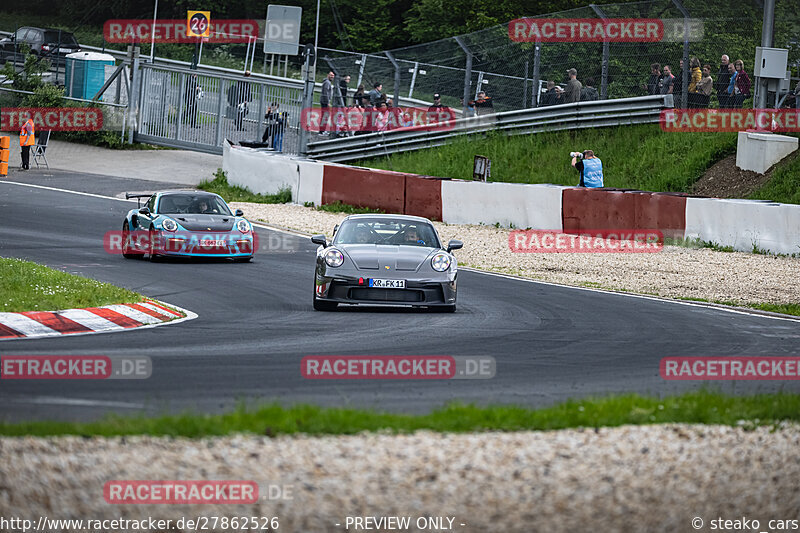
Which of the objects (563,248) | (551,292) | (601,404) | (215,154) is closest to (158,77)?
(215,154)

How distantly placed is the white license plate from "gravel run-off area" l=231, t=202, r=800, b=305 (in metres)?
4.58

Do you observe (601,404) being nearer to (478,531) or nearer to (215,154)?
(478,531)

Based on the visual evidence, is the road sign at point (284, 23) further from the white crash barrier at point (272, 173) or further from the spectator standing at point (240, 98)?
the white crash barrier at point (272, 173)

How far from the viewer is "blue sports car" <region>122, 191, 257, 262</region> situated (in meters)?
17.6

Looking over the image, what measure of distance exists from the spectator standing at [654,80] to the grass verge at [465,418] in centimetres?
1788

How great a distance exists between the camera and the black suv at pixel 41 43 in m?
49.3

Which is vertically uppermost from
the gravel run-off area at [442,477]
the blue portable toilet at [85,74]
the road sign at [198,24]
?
the road sign at [198,24]

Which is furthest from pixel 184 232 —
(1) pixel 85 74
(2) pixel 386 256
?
(1) pixel 85 74

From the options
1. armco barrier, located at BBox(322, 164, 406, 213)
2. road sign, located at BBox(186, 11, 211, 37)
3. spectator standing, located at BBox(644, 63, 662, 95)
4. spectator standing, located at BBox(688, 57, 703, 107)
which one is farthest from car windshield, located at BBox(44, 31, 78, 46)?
spectator standing, located at BBox(688, 57, 703, 107)

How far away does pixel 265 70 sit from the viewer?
47406mm

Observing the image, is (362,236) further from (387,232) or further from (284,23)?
(284,23)

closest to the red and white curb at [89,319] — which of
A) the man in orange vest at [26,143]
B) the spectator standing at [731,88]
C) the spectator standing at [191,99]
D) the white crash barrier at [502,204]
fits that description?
the white crash barrier at [502,204]

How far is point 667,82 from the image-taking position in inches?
991

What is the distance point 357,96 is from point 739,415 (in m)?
24.3
